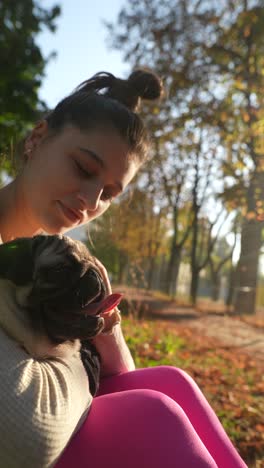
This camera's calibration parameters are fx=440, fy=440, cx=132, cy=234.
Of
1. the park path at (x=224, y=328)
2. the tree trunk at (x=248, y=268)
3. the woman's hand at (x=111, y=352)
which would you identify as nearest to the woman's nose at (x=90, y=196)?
the woman's hand at (x=111, y=352)

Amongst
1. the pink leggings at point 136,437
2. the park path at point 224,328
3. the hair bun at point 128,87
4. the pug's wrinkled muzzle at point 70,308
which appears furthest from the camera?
the park path at point 224,328

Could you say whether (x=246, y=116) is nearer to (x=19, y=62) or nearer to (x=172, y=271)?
(x=19, y=62)

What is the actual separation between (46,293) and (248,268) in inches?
625

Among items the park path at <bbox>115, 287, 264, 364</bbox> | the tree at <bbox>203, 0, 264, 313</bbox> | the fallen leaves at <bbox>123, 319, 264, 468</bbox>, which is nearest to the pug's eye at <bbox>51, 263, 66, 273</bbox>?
the fallen leaves at <bbox>123, 319, 264, 468</bbox>

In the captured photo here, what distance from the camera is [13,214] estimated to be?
6.13ft

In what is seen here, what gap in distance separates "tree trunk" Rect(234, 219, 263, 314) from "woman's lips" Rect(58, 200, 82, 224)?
45.9ft

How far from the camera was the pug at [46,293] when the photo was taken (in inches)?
40.3

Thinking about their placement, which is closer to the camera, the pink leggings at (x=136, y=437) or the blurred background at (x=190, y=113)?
the pink leggings at (x=136, y=437)

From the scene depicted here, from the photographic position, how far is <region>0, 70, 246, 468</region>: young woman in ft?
3.27

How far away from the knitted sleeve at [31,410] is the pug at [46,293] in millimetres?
46

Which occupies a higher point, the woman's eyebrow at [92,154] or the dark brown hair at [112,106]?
the dark brown hair at [112,106]

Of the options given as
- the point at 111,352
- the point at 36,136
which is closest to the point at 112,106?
the point at 36,136

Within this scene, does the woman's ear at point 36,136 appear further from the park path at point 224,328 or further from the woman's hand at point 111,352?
the park path at point 224,328

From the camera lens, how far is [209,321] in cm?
1266
